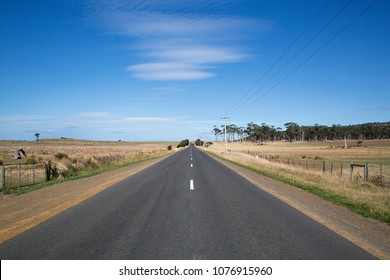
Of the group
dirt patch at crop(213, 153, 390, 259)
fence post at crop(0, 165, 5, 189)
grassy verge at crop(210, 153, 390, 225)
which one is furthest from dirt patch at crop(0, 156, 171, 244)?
grassy verge at crop(210, 153, 390, 225)

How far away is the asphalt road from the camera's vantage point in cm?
534

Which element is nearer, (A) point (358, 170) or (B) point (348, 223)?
(B) point (348, 223)

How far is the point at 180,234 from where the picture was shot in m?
6.49

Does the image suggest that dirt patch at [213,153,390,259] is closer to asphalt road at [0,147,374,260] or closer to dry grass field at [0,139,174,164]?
asphalt road at [0,147,374,260]

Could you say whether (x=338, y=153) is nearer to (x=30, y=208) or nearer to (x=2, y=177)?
(x=2, y=177)

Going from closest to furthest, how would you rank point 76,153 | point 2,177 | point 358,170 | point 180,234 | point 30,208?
point 180,234 < point 30,208 < point 2,177 < point 358,170 < point 76,153

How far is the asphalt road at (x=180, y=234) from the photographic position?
17.5 ft

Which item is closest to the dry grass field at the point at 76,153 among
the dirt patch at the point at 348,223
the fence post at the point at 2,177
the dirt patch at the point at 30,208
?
the fence post at the point at 2,177

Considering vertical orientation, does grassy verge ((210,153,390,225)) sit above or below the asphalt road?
below

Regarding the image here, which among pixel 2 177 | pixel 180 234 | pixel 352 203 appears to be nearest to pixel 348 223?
pixel 352 203
